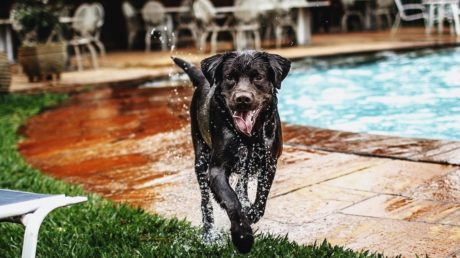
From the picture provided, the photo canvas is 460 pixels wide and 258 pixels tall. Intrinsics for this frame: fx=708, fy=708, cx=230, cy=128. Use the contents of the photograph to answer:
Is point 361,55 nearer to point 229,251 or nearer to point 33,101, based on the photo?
point 33,101

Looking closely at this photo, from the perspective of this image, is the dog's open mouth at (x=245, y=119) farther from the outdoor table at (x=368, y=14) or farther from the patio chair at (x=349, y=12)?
the outdoor table at (x=368, y=14)

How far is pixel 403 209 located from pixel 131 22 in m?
15.0

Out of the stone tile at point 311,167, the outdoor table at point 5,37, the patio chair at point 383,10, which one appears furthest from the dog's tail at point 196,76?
the patio chair at point 383,10

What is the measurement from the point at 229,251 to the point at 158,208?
1.08 meters

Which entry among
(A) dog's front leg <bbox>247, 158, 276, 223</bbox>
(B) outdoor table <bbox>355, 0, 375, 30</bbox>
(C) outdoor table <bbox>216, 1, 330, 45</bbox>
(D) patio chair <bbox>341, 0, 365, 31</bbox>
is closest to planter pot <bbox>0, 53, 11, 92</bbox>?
(C) outdoor table <bbox>216, 1, 330, 45</bbox>

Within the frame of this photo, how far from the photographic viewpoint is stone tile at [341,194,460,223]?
143 inches

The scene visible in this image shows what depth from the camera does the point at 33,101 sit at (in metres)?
9.20

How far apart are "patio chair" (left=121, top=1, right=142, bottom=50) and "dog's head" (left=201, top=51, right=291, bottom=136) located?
14.8 metres

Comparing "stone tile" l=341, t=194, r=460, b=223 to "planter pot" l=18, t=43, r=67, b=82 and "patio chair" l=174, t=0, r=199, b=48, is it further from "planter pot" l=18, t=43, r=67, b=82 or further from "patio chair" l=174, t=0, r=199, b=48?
"patio chair" l=174, t=0, r=199, b=48

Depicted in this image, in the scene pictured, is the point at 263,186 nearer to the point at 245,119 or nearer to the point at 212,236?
the point at 245,119

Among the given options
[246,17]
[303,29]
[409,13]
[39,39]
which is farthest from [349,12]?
[39,39]

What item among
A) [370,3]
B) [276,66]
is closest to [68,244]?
[276,66]

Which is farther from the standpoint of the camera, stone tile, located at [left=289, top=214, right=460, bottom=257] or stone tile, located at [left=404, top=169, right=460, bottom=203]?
stone tile, located at [left=404, top=169, right=460, bottom=203]

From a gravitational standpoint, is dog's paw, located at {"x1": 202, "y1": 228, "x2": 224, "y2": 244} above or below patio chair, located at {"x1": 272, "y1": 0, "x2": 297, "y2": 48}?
below
